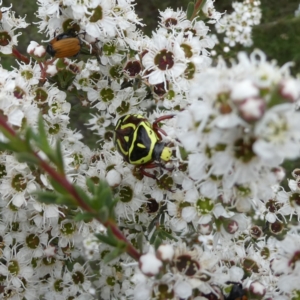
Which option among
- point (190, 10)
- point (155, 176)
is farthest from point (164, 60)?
point (155, 176)

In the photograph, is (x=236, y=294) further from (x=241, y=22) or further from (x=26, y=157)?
(x=241, y=22)

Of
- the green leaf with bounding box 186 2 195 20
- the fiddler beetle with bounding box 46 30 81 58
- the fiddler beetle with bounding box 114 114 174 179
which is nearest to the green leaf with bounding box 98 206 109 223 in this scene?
the fiddler beetle with bounding box 114 114 174 179

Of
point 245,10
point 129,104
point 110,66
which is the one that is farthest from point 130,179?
point 245,10

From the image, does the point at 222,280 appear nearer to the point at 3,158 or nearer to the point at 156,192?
the point at 156,192

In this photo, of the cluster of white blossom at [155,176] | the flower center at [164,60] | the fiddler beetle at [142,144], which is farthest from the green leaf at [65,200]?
the flower center at [164,60]

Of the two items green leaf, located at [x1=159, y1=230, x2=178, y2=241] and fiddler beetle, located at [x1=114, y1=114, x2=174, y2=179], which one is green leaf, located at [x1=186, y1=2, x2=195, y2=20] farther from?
green leaf, located at [x1=159, y1=230, x2=178, y2=241]

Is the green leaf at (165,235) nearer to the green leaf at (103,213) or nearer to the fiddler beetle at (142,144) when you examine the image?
the fiddler beetle at (142,144)
